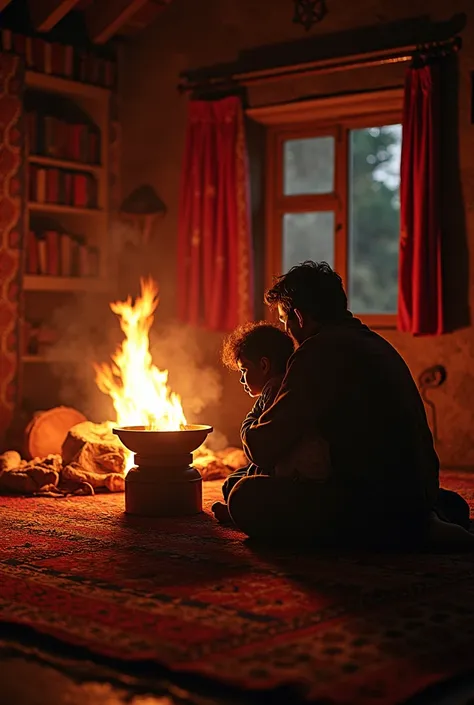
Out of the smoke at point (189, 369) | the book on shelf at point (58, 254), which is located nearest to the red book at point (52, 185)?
the book on shelf at point (58, 254)

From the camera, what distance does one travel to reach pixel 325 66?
6.36 m

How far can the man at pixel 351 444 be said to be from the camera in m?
3.41

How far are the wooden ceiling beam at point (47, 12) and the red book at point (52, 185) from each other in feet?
3.07

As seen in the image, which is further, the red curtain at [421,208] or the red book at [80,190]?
the red book at [80,190]

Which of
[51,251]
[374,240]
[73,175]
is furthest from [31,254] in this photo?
[374,240]

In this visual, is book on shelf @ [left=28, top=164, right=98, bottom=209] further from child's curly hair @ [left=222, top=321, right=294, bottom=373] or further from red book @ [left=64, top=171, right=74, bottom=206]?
child's curly hair @ [left=222, top=321, right=294, bottom=373]

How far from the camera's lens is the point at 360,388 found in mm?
3436

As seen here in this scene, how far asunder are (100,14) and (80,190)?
3.97 feet

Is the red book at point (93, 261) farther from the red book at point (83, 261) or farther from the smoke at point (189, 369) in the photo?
the smoke at point (189, 369)

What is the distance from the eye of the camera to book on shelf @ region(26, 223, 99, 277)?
6.90 m

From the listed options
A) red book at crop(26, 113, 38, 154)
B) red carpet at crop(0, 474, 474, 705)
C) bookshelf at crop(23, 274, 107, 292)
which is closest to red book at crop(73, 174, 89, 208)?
red book at crop(26, 113, 38, 154)

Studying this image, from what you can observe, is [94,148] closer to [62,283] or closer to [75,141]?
[75,141]

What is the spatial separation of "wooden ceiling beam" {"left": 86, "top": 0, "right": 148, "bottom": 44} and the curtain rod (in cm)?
58

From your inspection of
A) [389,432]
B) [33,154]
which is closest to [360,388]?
[389,432]
